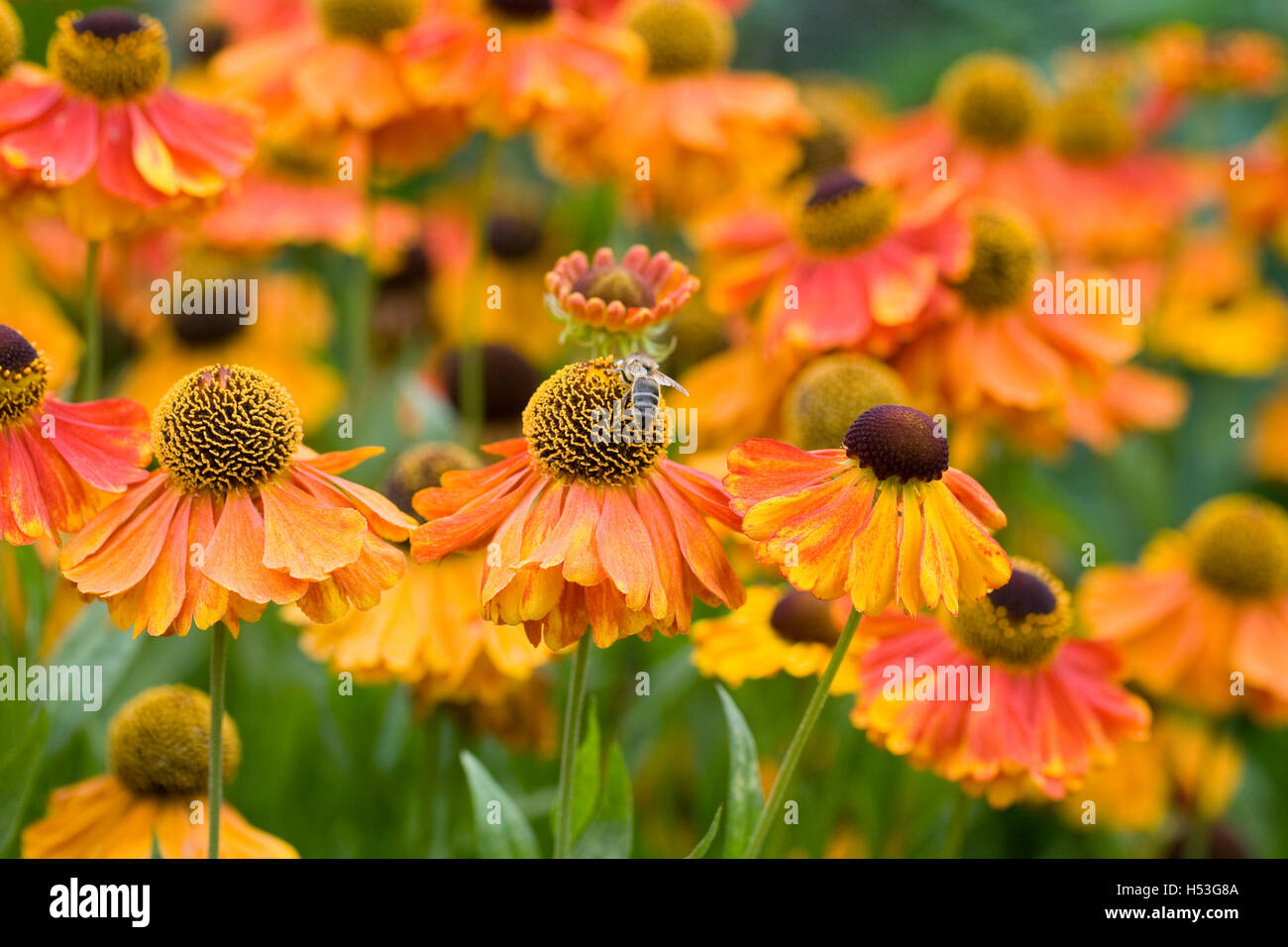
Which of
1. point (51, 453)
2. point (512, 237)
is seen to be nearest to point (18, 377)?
point (51, 453)

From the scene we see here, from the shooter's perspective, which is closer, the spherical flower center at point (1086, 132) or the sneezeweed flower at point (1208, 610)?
the sneezeweed flower at point (1208, 610)

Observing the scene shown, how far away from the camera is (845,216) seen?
164 cm

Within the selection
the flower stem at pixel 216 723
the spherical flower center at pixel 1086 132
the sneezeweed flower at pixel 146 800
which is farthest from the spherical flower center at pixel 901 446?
the spherical flower center at pixel 1086 132

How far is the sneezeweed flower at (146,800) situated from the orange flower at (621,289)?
495 millimetres

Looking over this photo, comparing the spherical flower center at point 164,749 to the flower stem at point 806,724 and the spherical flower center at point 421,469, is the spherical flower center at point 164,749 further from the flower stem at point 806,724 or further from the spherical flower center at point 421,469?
the flower stem at point 806,724

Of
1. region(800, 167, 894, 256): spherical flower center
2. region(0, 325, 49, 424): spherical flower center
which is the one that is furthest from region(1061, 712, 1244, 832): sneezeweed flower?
region(0, 325, 49, 424): spherical flower center

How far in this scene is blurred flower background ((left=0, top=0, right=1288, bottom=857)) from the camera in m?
0.99

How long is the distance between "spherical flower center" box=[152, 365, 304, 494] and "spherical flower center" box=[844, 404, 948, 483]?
0.41 metres

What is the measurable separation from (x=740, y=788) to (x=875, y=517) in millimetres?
272

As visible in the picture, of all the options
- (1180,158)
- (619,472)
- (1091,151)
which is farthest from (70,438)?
(1180,158)

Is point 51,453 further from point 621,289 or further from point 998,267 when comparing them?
point 998,267

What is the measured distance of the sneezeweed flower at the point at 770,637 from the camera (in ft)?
4.19

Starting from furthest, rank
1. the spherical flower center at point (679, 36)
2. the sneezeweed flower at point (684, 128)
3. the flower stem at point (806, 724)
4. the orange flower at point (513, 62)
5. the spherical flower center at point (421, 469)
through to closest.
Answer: the spherical flower center at point (679, 36), the sneezeweed flower at point (684, 128), the orange flower at point (513, 62), the spherical flower center at point (421, 469), the flower stem at point (806, 724)

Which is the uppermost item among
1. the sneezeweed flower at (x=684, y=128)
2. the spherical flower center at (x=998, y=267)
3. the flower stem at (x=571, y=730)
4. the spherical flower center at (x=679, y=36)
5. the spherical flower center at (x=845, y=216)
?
the spherical flower center at (x=679, y=36)
